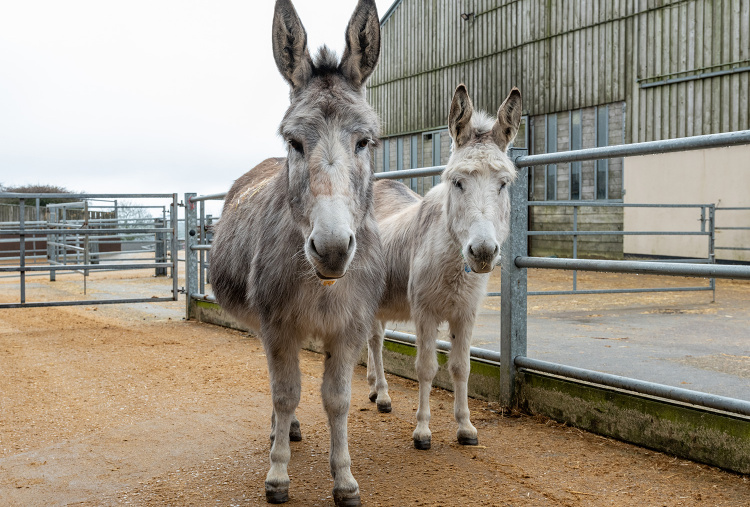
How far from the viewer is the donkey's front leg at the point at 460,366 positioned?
3.78m

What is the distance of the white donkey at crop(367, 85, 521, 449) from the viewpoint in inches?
134

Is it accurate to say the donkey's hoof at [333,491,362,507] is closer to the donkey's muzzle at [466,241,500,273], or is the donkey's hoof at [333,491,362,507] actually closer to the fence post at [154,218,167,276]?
the donkey's muzzle at [466,241,500,273]

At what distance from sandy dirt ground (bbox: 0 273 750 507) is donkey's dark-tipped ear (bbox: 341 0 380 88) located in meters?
1.92

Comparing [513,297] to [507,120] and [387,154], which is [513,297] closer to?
[507,120]

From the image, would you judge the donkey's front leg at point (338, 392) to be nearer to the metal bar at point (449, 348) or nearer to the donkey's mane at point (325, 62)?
the donkey's mane at point (325, 62)

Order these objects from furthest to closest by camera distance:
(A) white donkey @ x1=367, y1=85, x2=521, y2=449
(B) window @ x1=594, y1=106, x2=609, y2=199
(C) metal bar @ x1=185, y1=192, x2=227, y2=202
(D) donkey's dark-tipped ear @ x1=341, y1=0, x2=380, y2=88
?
1. (B) window @ x1=594, y1=106, x2=609, y2=199
2. (C) metal bar @ x1=185, y1=192, x2=227, y2=202
3. (A) white donkey @ x1=367, y1=85, x2=521, y2=449
4. (D) donkey's dark-tipped ear @ x1=341, y1=0, x2=380, y2=88

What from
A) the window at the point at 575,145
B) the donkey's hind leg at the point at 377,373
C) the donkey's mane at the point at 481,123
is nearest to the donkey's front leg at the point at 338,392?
the donkey's hind leg at the point at 377,373

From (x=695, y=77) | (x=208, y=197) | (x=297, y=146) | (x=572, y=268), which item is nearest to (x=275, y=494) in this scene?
(x=297, y=146)

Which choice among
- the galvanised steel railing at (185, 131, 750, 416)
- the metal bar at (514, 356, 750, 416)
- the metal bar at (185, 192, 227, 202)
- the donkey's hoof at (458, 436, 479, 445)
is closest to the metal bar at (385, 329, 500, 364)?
the galvanised steel railing at (185, 131, 750, 416)

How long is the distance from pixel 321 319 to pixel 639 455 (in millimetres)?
1891

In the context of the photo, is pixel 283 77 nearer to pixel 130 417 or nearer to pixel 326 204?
pixel 326 204

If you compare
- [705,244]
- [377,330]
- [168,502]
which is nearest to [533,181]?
[705,244]

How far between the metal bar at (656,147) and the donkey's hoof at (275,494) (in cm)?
243

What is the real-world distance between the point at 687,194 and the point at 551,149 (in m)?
3.83
